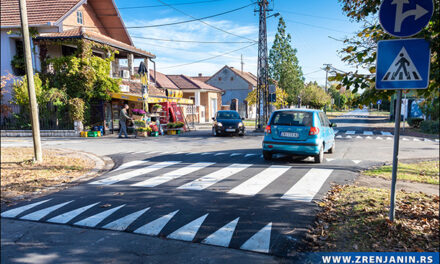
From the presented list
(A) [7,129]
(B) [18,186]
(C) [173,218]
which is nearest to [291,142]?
(C) [173,218]

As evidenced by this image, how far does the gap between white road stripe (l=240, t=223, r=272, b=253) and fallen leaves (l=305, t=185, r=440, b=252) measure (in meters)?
0.50

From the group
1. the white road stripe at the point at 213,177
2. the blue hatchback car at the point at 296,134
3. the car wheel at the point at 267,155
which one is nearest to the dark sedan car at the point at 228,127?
the car wheel at the point at 267,155

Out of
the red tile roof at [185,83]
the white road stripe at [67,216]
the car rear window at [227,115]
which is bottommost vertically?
the white road stripe at [67,216]

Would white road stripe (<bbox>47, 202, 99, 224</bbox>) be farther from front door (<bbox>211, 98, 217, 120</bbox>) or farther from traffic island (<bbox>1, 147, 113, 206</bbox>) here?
front door (<bbox>211, 98, 217, 120</bbox>)

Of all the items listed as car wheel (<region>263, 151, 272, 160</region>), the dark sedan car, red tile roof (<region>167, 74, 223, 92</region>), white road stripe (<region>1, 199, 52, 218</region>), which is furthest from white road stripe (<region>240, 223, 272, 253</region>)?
red tile roof (<region>167, 74, 223, 92</region>)

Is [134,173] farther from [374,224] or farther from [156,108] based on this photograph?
[156,108]

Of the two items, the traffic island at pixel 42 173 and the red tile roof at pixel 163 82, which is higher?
the red tile roof at pixel 163 82

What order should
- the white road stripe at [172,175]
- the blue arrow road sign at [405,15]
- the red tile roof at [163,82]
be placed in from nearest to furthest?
the blue arrow road sign at [405,15] < the white road stripe at [172,175] < the red tile roof at [163,82]

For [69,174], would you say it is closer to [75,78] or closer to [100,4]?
[75,78]

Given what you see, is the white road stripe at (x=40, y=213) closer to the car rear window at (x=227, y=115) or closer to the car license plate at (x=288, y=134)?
the car license plate at (x=288, y=134)

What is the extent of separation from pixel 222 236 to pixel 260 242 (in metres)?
0.49

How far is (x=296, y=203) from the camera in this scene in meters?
5.29

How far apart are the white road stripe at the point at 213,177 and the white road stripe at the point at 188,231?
1.88m

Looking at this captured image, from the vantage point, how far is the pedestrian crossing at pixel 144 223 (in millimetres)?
3820
